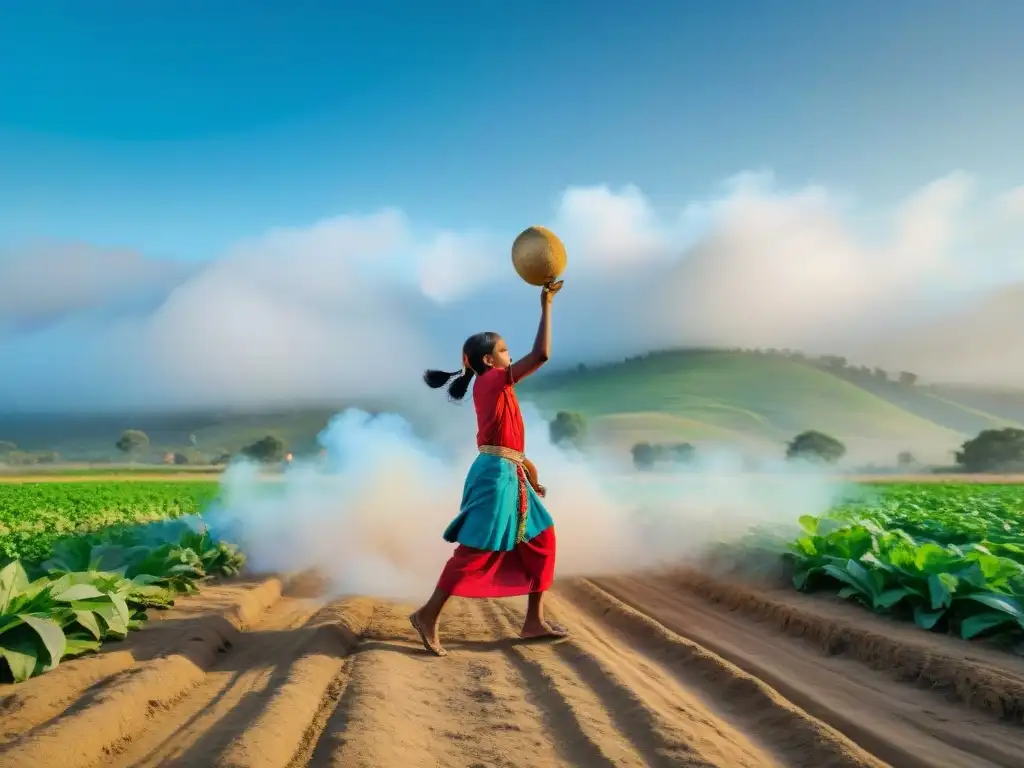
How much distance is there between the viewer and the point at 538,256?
5246 millimetres

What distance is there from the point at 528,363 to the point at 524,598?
11.3 feet

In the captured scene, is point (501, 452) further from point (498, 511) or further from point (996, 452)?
point (996, 452)

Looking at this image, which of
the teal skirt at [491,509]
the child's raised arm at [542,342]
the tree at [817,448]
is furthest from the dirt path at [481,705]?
the tree at [817,448]

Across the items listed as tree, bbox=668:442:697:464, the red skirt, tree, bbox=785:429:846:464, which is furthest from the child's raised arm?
tree, bbox=785:429:846:464

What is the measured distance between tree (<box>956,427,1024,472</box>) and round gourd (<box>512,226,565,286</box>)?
67248 mm

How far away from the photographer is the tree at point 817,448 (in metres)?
75.1

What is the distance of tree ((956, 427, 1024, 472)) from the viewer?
61581 mm

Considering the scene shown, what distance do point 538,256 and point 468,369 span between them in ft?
3.62

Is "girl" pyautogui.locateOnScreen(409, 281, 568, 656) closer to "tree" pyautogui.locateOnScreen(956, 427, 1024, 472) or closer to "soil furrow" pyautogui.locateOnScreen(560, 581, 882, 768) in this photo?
"soil furrow" pyautogui.locateOnScreen(560, 581, 882, 768)

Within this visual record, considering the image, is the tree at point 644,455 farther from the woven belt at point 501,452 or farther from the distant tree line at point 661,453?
the woven belt at point 501,452

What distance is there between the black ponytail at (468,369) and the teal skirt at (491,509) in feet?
1.98

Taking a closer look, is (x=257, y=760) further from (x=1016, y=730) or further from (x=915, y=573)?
(x=915, y=573)

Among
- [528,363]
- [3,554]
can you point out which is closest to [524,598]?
[528,363]

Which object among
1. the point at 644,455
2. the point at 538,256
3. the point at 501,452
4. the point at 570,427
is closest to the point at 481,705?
the point at 501,452
